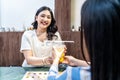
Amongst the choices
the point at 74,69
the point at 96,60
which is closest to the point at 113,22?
the point at 96,60

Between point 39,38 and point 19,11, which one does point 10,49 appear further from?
point 39,38

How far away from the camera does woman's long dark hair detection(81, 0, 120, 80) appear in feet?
2.40

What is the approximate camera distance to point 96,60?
0.76m

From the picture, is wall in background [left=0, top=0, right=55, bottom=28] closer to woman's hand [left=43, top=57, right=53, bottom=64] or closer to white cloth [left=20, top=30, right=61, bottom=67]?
white cloth [left=20, top=30, right=61, bottom=67]

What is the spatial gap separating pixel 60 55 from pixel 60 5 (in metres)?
1.62

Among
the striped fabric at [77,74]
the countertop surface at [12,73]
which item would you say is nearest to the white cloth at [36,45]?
the countertop surface at [12,73]

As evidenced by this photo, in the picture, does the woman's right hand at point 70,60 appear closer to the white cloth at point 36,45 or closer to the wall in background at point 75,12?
the white cloth at point 36,45

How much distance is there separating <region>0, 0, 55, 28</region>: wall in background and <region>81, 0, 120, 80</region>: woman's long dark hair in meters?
2.53

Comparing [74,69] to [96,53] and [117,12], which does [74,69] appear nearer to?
[96,53]

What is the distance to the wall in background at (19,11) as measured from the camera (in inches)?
128

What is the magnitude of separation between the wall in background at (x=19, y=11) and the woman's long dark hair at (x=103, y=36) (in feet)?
8.30

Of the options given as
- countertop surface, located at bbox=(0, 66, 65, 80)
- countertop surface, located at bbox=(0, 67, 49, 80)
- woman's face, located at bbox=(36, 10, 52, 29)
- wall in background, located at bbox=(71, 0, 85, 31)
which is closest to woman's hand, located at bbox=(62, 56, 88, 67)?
countertop surface, located at bbox=(0, 66, 65, 80)

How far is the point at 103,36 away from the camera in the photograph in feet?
2.42

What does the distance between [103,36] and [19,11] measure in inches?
105
